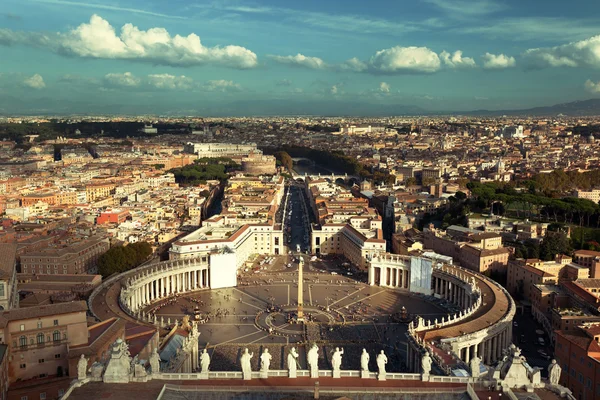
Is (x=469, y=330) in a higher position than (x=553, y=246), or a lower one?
lower

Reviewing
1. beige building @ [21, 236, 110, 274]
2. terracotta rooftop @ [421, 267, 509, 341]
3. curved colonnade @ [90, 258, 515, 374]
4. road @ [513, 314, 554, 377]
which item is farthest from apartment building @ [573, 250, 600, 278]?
beige building @ [21, 236, 110, 274]

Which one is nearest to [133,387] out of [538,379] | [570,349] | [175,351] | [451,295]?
[175,351]

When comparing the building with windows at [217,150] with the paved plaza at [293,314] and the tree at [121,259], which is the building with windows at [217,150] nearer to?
the tree at [121,259]

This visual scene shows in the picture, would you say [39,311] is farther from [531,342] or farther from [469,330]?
[531,342]

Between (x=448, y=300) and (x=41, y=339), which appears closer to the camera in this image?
(x=41, y=339)

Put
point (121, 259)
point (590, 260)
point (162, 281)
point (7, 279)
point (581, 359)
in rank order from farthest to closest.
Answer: point (121, 259) → point (162, 281) → point (590, 260) → point (7, 279) → point (581, 359)

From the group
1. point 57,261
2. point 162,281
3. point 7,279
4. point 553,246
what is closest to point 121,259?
point 57,261

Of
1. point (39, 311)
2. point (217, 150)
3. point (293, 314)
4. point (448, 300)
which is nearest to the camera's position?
point (39, 311)

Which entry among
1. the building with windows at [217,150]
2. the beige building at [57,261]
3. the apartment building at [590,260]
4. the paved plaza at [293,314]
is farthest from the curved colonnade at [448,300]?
the building with windows at [217,150]
